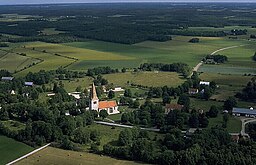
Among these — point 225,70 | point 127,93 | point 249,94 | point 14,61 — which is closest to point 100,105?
point 127,93

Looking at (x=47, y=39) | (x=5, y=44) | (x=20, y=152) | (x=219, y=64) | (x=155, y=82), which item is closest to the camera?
(x=20, y=152)

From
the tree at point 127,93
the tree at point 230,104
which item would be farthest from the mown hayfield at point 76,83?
the tree at point 230,104

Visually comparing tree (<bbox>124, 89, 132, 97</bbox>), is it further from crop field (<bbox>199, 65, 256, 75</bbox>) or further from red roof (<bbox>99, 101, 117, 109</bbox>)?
crop field (<bbox>199, 65, 256, 75</bbox>)

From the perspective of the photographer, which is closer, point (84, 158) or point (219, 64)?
point (84, 158)

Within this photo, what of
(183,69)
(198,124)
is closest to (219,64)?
(183,69)

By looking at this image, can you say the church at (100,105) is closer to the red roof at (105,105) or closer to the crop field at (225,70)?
the red roof at (105,105)

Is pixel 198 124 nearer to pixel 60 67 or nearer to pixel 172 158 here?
pixel 172 158
